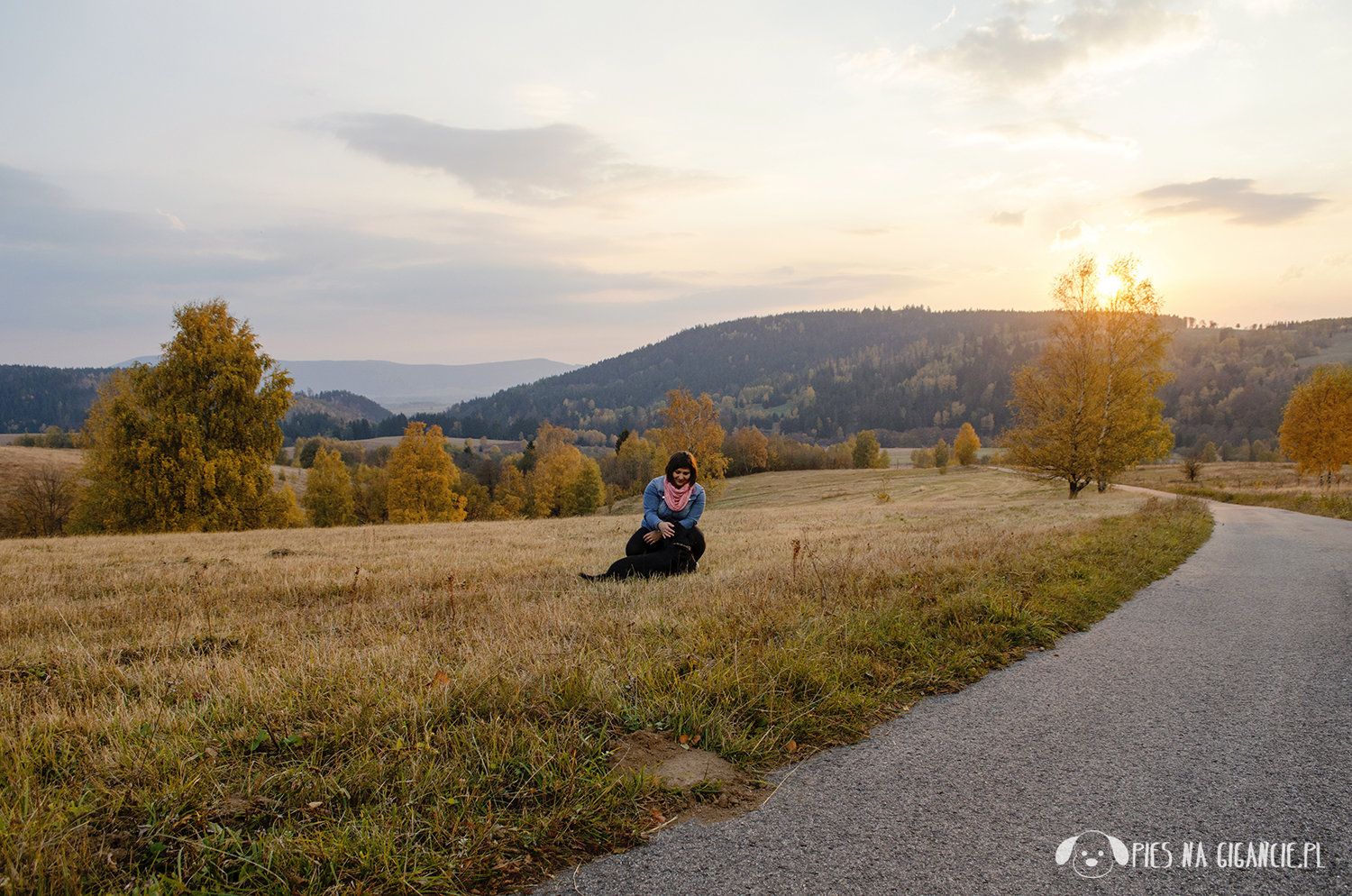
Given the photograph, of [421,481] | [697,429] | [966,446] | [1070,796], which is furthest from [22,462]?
[966,446]

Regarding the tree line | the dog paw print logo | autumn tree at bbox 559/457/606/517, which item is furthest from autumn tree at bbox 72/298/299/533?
autumn tree at bbox 559/457/606/517

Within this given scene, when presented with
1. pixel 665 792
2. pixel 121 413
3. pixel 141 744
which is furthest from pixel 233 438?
pixel 665 792

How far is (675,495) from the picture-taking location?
930 centimetres

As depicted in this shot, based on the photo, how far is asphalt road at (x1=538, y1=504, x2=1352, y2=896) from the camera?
2.81m

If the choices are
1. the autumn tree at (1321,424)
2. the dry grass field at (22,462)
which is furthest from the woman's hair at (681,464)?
the autumn tree at (1321,424)

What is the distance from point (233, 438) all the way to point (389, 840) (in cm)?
3348

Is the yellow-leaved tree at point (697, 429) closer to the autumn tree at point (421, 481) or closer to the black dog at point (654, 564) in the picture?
the autumn tree at point (421, 481)

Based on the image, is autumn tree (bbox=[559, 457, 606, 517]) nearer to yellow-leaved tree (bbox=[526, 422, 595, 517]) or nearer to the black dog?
yellow-leaved tree (bbox=[526, 422, 595, 517])

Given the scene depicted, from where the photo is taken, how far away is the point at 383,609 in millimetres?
7852

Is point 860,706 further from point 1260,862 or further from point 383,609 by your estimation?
point 383,609

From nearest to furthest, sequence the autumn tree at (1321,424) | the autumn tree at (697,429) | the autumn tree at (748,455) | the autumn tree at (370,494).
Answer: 1. the autumn tree at (1321,424)
2. the autumn tree at (697,429)
3. the autumn tree at (370,494)
4. the autumn tree at (748,455)

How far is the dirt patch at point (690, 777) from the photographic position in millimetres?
3414

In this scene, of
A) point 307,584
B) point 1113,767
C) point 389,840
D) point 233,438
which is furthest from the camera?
point 233,438

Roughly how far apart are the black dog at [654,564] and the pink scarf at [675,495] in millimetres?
578
